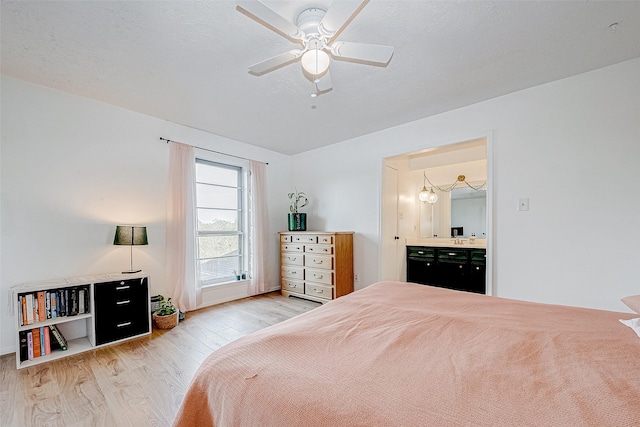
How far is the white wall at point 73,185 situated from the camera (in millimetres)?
2416

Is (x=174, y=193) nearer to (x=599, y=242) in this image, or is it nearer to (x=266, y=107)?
(x=266, y=107)

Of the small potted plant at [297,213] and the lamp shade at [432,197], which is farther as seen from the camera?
the lamp shade at [432,197]

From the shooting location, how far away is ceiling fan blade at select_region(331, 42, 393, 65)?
1.64 m

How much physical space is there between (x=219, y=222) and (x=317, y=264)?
1.69m

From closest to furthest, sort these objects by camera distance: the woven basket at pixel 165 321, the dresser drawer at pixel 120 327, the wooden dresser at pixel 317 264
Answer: the dresser drawer at pixel 120 327
the woven basket at pixel 165 321
the wooden dresser at pixel 317 264

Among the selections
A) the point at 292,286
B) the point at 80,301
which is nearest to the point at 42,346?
the point at 80,301

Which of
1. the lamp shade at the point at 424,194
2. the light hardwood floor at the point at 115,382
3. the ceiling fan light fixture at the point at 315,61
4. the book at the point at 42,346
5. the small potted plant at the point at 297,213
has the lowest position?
the light hardwood floor at the point at 115,382

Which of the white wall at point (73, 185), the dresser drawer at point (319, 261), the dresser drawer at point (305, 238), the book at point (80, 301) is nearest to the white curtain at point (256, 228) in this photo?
the dresser drawer at point (305, 238)

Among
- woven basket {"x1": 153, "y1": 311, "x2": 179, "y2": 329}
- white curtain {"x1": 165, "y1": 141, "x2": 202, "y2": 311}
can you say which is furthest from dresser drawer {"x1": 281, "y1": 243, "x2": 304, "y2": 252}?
woven basket {"x1": 153, "y1": 311, "x2": 179, "y2": 329}

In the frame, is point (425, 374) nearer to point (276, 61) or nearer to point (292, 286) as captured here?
point (276, 61)

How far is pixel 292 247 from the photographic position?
14.0 ft

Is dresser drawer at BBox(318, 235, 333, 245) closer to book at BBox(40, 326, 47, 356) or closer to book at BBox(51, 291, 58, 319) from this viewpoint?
book at BBox(51, 291, 58, 319)

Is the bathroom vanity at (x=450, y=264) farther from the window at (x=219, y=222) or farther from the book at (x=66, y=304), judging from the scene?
the book at (x=66, y=304)

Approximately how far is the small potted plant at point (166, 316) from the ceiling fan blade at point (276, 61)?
2788 mm
